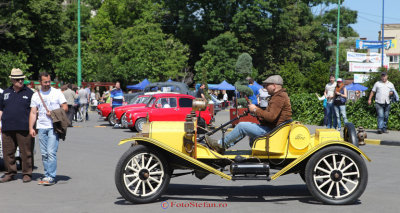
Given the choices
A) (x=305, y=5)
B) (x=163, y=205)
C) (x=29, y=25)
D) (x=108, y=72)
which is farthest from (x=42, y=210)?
(x=305, y=5)

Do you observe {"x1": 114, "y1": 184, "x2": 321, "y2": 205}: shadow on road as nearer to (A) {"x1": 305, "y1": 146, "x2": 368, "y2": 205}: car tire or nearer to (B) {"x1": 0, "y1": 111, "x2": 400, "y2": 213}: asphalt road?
(B) {"x1": 0, "y1": 111, "x2": 400, "y2": 213}: asphalt road

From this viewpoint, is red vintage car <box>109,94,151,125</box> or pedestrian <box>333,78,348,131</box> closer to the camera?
pedestrian <box>333,78,348,131</box>

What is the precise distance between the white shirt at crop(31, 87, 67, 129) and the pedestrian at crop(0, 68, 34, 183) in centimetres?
41

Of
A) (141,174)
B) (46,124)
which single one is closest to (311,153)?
(141,174)

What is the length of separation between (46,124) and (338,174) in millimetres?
4646

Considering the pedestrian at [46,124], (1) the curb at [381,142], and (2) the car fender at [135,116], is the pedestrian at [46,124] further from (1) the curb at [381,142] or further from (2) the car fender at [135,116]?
(2) the car fender at [135,116]

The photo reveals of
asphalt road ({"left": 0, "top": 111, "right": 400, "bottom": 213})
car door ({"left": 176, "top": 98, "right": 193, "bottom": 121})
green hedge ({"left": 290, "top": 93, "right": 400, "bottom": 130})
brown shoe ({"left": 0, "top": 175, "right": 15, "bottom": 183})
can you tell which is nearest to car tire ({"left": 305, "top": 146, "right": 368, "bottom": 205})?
asphalt road ({"left": 0, "top": 111, "right": 400, "bottom": 213})

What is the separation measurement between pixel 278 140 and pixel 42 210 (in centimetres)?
321

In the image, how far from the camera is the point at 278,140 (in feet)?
23.5

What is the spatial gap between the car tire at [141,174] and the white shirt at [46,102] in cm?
222

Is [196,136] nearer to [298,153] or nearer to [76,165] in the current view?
[298,153]

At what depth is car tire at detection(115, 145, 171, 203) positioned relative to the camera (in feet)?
22.5

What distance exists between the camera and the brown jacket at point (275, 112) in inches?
283

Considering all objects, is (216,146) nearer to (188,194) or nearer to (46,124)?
(188,194)
